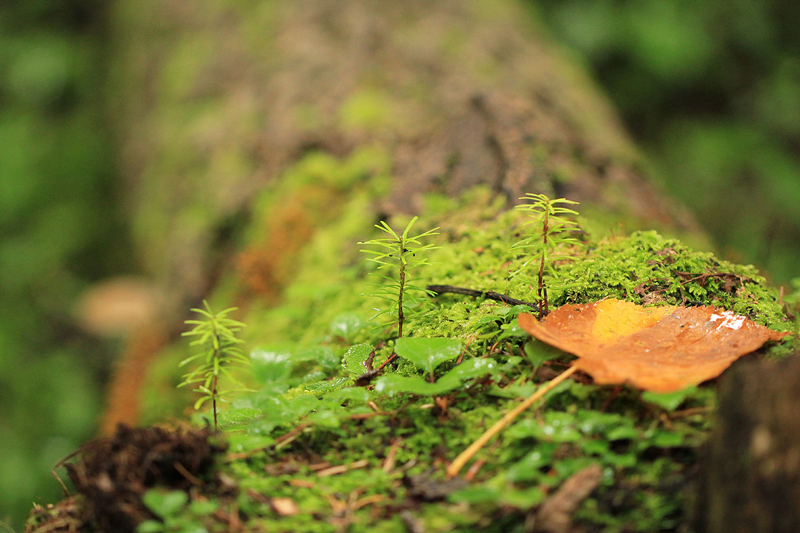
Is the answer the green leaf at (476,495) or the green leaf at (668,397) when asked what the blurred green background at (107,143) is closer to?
the green leaf at (668,397)

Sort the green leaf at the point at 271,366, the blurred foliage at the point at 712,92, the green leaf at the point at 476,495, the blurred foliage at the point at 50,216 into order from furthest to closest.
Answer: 1. the blurred foliage at the point at 712,92
2. the blurred foliage at the point at 50,216
3. the green leaf at the point at 271,366
4. the green leaf at the point at 476,495

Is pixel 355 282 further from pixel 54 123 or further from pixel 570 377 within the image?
pixel 54 123

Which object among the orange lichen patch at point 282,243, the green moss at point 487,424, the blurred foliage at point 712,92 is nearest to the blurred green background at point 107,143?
the blurred foliage at point 712,92

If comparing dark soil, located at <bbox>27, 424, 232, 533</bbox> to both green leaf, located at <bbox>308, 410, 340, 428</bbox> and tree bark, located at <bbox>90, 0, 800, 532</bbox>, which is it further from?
tree bark, located at <bbox>90, 0, 800, 532</bbox>

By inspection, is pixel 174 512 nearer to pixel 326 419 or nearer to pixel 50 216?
pixel 326 419

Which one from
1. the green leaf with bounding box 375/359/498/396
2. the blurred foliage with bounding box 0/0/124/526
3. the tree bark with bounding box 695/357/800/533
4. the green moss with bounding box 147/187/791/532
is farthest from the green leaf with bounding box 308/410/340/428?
the blurred foliage with bounding box 0/0/124/526

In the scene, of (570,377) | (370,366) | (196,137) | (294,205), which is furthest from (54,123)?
(570,377)
